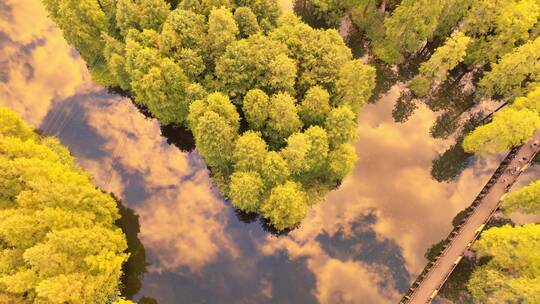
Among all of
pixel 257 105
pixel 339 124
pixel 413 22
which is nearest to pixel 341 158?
pixel 339 124

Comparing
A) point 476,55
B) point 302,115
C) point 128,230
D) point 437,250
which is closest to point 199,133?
point 302,115

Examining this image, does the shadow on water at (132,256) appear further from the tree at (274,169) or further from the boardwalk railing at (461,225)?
the boardwalk railing at (461,225)

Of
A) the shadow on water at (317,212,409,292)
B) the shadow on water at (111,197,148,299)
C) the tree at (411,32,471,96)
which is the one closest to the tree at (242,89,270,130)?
the shadow on water at (317,212,409,292)

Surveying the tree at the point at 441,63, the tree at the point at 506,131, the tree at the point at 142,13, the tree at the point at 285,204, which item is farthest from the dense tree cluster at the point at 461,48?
the tree at the point at 285,204

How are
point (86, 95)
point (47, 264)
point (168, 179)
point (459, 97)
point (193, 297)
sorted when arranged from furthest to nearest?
point (459, 97) → point (86, 95) → point (168, 179) → point (193, 297) → point (47, 264)

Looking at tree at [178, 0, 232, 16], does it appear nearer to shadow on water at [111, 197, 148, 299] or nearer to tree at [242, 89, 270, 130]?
tree at [242, 89, 270, 130]

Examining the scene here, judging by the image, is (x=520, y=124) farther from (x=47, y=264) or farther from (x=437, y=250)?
(x=47, y=264)

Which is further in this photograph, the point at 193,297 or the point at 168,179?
the point at 168,179

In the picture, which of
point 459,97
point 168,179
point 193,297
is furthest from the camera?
point 459,97

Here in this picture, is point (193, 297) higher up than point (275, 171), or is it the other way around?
point (275, 171)
